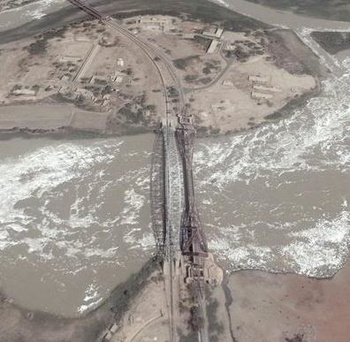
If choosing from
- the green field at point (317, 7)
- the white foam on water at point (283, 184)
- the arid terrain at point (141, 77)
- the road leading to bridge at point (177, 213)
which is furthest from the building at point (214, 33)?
the white foam on water at point (283, 184)

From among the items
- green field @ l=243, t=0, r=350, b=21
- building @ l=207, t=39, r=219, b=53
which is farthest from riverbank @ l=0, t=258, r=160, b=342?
green field @ l=243, t=0, r=350, b=21

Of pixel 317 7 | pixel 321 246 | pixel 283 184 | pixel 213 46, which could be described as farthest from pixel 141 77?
pixel 317 7

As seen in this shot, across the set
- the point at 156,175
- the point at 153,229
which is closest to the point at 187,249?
the point at 153,229

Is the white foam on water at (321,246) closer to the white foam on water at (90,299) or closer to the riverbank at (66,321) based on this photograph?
the riverbank at (66,321)

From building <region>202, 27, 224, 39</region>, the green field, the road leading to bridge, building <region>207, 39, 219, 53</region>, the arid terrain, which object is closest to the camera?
the road leading to bridge

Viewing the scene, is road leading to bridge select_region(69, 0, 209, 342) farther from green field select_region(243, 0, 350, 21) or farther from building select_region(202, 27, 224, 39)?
green field select_region(243, 0, 350, 21)

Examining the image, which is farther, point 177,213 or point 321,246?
point 177,213

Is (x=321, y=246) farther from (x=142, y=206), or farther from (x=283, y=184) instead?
(x=142, y=206)

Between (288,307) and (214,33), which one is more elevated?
(214,33)
